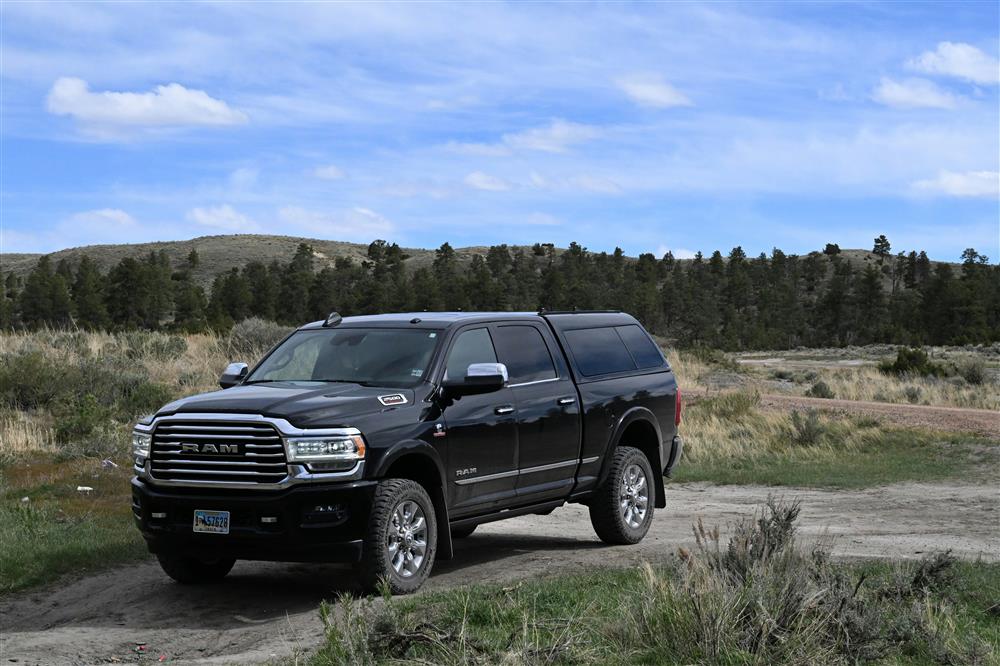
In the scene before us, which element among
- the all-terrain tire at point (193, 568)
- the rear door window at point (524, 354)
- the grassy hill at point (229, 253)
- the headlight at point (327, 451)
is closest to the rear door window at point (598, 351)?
the rear door window at point (524, 354)

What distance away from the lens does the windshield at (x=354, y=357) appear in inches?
387

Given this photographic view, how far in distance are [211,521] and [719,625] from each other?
4.14 metres

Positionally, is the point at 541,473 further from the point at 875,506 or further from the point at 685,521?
the point at 875,506

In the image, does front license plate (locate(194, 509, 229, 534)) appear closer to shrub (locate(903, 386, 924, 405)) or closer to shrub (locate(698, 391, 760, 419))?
shrub (locate(698, 391, 760, 419))

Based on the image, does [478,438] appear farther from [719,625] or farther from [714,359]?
[714,359]

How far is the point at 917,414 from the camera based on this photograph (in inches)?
969

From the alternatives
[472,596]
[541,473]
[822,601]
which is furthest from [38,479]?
[822,601]

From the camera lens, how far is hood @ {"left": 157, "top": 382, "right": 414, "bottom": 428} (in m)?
8.75

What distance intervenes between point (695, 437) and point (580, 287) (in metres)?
55.0

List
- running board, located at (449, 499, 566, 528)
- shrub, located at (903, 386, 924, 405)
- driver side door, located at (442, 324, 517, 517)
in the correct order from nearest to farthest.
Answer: driver side door, located at (442, 324, 517, 517)
running board, located at (449, 499, 566, 528)
shrub, located at (903, 386, 924, 405)

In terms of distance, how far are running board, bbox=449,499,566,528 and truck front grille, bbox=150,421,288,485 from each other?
1.71 meters

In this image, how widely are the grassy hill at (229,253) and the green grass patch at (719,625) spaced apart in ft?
345

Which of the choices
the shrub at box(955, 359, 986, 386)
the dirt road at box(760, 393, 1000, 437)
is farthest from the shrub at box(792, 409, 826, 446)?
the shrub at box(955, 359, 986, 386)

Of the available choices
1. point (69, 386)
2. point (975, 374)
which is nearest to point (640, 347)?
point (69, 386)
